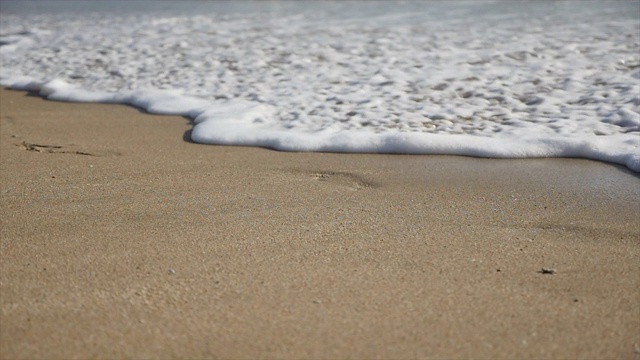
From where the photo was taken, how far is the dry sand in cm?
197

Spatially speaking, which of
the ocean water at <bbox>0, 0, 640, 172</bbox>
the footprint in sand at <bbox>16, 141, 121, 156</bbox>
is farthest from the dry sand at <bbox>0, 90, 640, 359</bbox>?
the ocean water at <bbox>0, 0, 640, 172</bbox>

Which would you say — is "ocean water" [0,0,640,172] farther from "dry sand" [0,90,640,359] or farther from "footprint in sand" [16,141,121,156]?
"footprint in sand" [16,141,121,156]

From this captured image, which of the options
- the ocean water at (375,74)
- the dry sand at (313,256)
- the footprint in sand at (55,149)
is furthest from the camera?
the ocean water at (375,74)

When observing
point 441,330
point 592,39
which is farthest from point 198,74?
Answer: point 441,330

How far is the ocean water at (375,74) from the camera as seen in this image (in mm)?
4031

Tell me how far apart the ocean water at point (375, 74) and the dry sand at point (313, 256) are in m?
0.28

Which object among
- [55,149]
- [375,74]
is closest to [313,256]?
[55,149]

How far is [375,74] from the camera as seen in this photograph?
5609 mm

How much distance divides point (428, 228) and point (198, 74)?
368cm

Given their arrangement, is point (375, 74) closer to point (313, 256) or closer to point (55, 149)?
point (55, 149)

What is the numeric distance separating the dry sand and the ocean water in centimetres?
28

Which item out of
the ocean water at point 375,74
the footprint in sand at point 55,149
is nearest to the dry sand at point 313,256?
the footprint in sand at point 55,149

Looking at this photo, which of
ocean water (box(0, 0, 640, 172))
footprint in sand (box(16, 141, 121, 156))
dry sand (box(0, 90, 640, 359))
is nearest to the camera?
dry sand (box(0, 90, 640, 359))

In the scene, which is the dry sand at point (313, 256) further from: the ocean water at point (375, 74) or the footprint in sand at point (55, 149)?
the ocean water at point (375, 74)
